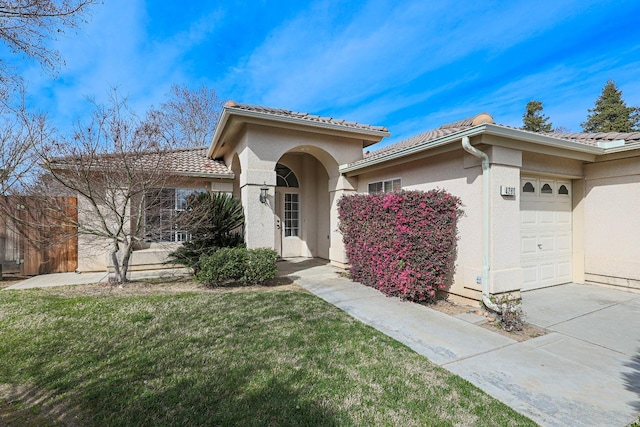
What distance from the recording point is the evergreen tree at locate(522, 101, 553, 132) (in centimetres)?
3153

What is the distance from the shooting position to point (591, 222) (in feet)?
25.3

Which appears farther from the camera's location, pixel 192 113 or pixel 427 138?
pixel 192 113

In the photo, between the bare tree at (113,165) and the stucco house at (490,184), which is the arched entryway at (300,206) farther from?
the bare tree at (113,165)

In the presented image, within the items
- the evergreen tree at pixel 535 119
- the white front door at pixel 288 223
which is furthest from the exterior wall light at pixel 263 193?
the evergreen tree at pixel 535 119

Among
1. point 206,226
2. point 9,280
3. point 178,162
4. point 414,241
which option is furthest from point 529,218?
point 9,280

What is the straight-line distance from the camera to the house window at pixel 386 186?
833 cm

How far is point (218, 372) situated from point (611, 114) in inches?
1592

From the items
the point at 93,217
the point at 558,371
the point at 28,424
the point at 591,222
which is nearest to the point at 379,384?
the point at 558,371

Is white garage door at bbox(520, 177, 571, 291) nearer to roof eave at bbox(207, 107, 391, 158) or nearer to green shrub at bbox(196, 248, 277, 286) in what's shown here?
roof eave at bbox(207, 107, 391, 158)

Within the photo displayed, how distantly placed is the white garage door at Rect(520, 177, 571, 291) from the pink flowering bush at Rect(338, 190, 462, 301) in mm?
2104

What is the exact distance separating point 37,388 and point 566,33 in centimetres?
1477

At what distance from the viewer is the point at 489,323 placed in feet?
17.5

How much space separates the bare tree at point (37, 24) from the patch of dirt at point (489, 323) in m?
8.14

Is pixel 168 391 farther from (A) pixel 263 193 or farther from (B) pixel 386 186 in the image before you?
(B) pixel 386 186
